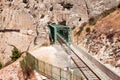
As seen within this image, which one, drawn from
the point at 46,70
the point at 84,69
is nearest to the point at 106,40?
the point at 84,69

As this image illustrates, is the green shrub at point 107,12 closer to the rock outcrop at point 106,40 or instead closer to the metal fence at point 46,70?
the rock outcrop at point 106,40

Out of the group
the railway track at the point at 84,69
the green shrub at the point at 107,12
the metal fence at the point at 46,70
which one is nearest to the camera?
the metal fence at the point at 46,70

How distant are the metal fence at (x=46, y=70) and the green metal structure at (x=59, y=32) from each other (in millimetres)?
20220

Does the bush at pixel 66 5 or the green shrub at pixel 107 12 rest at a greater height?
the bush at pixel 66 5

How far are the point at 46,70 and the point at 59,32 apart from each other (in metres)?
30.3

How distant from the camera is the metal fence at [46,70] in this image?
24.9 meters

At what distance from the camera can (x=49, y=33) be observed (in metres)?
59.2

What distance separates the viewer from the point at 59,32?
59531 millimetres

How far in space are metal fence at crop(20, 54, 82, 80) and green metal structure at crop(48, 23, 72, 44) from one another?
20.2 meters

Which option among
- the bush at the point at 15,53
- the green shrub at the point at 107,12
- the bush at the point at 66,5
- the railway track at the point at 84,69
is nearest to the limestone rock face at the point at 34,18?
the bush at the point at 66,5

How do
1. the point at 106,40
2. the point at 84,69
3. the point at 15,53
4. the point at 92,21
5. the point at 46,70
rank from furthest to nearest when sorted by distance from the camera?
the point at 15,53 → the point at 92,21 → the point at 106,40 → the point at 84,69 → the point at 46,70

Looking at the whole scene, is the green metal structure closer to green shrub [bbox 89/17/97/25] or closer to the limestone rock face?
the limestone rock face

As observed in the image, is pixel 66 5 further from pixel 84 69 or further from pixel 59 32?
pixel 84 69

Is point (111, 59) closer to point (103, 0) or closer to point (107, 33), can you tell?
point (107, 33)
